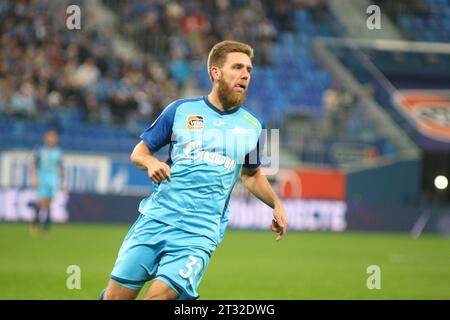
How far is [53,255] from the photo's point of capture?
14047mm

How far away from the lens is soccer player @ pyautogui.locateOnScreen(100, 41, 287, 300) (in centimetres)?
554

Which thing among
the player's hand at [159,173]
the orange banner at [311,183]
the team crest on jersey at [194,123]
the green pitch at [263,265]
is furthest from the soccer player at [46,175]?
the player's hand at [159,173]

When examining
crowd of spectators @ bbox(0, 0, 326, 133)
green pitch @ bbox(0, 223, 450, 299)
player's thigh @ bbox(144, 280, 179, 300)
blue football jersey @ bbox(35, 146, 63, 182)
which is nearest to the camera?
player's thigh @ bbox(144, 280, 179, 300)

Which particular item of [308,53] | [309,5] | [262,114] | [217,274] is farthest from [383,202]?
[217,274]

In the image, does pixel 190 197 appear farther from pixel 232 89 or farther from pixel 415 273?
pixel 415 273

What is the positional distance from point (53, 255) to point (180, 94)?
1186 centimetres

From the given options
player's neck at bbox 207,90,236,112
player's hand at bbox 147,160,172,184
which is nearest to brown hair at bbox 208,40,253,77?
player's neck at bbox 207,90,236,112

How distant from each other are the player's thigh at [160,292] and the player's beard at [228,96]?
4.40 feet

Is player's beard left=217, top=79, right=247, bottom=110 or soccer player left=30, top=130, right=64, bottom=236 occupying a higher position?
player's beard left=217, top=79, right=247, bottom=110

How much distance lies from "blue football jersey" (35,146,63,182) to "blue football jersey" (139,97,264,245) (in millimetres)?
12982

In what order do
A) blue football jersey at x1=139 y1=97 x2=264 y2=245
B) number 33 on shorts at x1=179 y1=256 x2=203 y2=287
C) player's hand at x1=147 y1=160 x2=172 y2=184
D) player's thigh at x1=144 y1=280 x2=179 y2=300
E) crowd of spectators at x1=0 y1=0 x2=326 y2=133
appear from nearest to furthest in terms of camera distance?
player's hand at x1=147 y1=160 x2=172 y2=184 < player's thigh at x1=144 y1=280 x2=179 y2=300 < number 33 on shorts at x1=179 y1=256 x2=203 y2=287 < blue football jersey at x1=139 y1=97 x2=264 y2=245 < crowd of spectators at x1=0 y1=0 x2=326 y2=133

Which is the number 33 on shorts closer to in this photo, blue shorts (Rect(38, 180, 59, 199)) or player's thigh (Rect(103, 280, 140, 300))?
player's thigh (Rect(103, 280, 140, 300))

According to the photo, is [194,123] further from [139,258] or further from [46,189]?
[46,189]

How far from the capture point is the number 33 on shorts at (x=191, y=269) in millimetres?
5453
